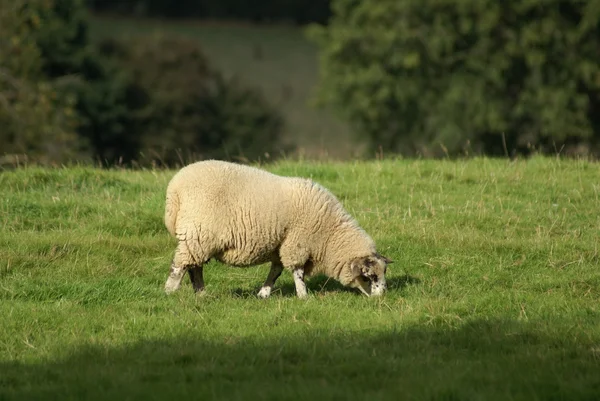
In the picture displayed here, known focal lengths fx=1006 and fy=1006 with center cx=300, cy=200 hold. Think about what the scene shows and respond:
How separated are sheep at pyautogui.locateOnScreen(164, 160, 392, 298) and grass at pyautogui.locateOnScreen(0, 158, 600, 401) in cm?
30

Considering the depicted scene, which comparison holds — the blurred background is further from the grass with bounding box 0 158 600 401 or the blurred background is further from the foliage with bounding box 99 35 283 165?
the grass with bounding box 0 158 600 401

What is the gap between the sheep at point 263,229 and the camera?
10.4 m

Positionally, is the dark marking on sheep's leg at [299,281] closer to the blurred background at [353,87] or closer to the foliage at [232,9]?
the blurred background at [353,87]

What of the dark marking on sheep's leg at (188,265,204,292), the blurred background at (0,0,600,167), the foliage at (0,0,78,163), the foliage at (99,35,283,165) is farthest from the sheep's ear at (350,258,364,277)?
the foliage at (99,35,283,165)

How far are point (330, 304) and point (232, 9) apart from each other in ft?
204

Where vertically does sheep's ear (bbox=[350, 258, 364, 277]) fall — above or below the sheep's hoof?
above

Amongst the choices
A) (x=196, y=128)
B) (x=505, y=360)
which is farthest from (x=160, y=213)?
(x=196, y=128)

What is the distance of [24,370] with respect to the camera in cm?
802

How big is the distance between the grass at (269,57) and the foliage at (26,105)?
19.9 meters

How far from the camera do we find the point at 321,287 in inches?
444

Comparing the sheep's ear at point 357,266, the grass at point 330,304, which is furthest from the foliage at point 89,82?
the sheep's ear at point 357,266

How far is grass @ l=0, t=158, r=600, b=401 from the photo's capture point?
25.5 ft

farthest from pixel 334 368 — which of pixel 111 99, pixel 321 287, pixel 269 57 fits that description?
pixel 269 57

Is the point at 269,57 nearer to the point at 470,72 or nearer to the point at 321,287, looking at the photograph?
the point at 470,72
